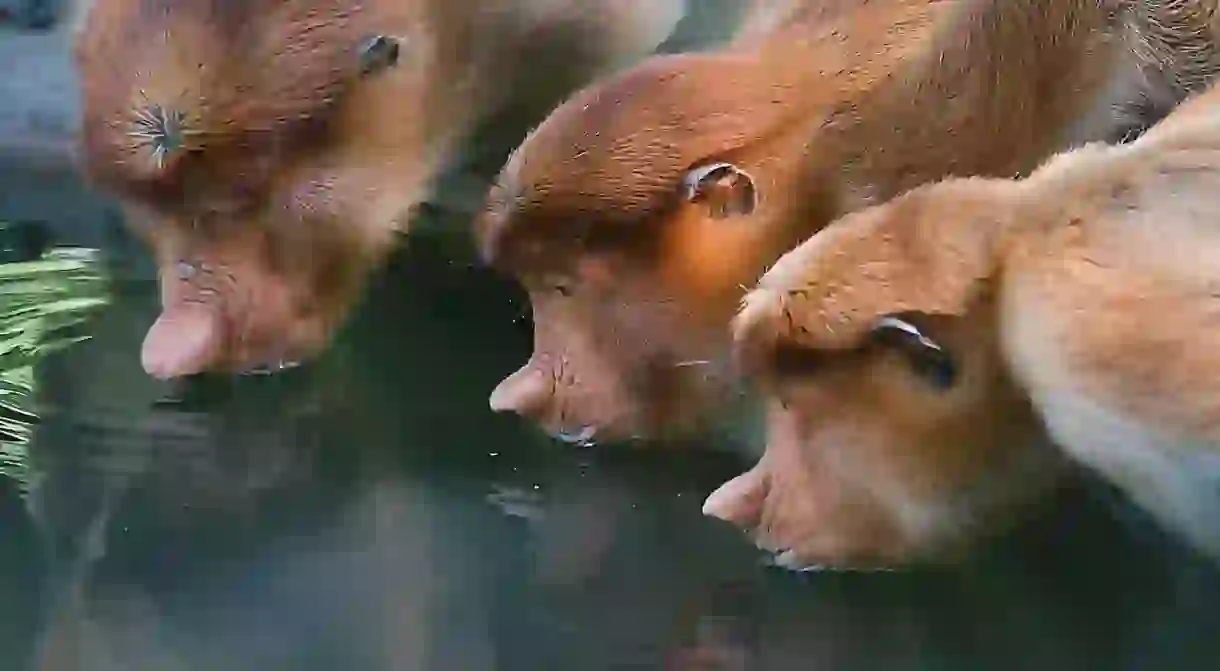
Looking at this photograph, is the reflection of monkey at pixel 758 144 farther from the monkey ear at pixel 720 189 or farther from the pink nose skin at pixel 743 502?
the pink nose skin at pixel 743 502

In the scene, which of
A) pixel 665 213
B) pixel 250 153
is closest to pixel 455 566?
pixel 665 213

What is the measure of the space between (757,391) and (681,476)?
16 centimetres

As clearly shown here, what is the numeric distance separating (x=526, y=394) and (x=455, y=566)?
218 millimetres

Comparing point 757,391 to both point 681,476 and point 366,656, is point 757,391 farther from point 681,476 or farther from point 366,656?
point 366,656

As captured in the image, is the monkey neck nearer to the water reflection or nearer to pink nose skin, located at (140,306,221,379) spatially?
the water reflection

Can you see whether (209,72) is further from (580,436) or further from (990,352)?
(990,352)

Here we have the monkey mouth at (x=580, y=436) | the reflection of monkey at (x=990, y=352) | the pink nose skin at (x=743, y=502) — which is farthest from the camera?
the monkey mouth at (x=580, y=436)

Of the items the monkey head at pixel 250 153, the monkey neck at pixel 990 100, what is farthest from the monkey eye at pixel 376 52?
the monkey neck at pixel 990 100

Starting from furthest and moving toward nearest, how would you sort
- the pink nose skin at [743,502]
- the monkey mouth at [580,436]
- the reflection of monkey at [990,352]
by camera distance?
the monkey mouth at [580,436] → the pink nose skin at [743,502] → the reflection of monkey at [990,352]

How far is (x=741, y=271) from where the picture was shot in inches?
43.0

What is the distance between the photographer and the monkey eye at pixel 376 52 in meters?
1.25

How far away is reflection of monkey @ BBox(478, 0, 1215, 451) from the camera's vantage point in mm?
1073

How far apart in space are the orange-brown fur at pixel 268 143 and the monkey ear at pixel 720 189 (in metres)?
0.35

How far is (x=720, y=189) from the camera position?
1067 mm
